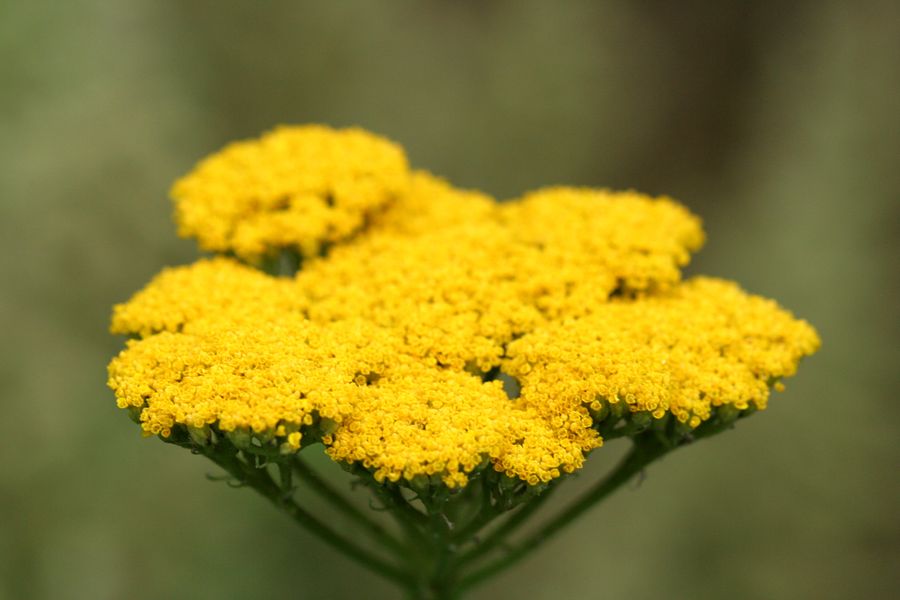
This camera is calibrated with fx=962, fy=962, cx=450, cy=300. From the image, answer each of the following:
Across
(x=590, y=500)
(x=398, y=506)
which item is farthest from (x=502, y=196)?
(x=398, y=506)

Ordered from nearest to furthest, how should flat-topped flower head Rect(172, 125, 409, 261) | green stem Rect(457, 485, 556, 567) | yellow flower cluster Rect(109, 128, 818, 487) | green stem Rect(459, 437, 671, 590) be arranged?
yellow flower cluster Rect(109, 128, 818, 487)
green stem Rect(459, 437, 671, 590)
green stem Rect(457, 485, 556, 567)
flat-topped flower head Rect(172, 125, 409, 261)

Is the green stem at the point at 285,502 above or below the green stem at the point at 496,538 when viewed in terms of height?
below

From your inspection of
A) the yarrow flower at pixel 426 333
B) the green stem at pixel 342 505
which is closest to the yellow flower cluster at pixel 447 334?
the yarrow flower at pixel 426 333

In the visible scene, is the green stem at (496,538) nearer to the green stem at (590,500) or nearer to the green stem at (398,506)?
the green stem at (590,500)

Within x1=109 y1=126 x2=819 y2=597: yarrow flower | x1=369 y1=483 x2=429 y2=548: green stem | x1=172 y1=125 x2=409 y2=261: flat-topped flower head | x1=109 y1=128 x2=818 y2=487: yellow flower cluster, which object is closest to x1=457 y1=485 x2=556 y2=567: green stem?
x1=109 y1=126 x2=819 y2=597: yarrow flower

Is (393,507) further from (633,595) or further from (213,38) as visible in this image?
(213,38)

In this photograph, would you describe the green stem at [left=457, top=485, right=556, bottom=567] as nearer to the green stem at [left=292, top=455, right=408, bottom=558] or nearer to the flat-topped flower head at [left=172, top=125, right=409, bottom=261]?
the green stem at [left=292, top=455, right=408, bottom=558]
